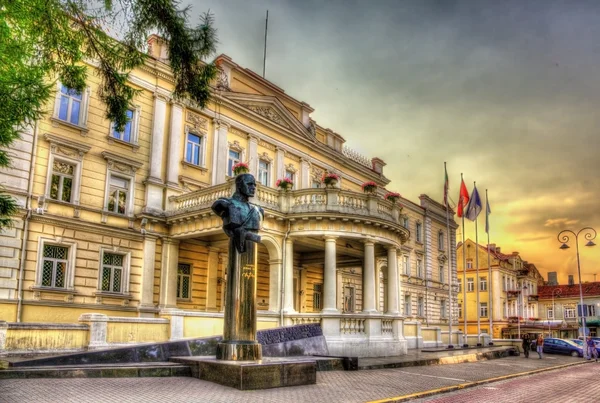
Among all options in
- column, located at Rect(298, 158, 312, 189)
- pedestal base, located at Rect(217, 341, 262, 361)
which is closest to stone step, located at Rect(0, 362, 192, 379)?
pedestal base, located at Rect(217, 341, 262, 361)

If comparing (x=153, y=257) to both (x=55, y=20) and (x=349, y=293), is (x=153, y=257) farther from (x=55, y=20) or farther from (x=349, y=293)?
(x=349, y=293)

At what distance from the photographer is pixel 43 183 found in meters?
19.6

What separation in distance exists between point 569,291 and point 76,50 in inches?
3337

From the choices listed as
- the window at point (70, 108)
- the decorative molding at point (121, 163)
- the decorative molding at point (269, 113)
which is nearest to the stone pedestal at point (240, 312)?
the decorative molding at point (121, 163)

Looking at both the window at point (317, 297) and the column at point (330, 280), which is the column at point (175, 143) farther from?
the window at point (317, 297)

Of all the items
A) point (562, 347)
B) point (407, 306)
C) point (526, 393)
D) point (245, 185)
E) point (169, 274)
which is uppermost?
point (245, 185)

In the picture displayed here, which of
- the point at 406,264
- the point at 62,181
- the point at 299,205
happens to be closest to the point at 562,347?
the point at 406,264

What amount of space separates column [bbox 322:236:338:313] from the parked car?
24437mm

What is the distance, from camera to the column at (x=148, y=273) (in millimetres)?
21891

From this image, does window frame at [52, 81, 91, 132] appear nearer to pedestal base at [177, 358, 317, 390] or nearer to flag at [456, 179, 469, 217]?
pedestal base at [177, 358, 317, 390]

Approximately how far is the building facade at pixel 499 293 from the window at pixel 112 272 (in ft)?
172

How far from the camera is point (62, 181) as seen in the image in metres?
20.3

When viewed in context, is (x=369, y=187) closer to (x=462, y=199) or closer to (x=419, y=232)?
(x=462, y=199)

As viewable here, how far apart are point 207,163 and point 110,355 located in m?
15.3
